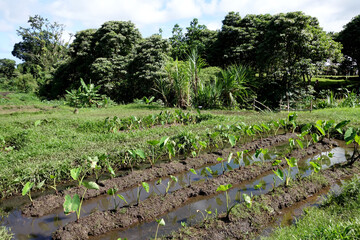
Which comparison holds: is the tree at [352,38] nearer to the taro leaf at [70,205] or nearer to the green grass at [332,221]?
the green grass at [332,221]

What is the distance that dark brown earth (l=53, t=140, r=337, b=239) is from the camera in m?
3.13

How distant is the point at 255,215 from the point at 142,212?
146 cm

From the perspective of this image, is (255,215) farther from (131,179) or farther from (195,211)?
(131,179)

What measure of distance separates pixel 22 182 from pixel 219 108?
9.63 metres

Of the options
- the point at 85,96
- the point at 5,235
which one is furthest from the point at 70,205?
the point at 85,96

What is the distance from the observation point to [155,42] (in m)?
15.0

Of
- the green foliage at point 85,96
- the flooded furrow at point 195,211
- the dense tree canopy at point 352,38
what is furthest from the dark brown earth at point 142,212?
the dense tree canopy at point 352,38

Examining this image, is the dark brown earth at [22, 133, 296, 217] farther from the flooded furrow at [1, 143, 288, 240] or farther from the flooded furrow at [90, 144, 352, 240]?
the flooded furrow at [90, 144, 352, 240]

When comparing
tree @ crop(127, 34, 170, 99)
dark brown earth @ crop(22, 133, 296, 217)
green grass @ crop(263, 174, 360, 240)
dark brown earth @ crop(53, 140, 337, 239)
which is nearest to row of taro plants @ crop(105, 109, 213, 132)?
dark brown earth @ crop(22, 133, 296, 217)

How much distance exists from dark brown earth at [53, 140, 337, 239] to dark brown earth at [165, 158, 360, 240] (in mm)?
165

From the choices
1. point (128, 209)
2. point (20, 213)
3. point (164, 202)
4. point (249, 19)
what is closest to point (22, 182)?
point (20, 213)

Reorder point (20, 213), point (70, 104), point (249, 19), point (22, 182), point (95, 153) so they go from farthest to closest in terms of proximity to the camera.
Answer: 1. point (249, 19)
2. point (70, 104)
3. point (95, 153)
4. point (22, 182)
5. point (20, 213)

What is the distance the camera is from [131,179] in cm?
455

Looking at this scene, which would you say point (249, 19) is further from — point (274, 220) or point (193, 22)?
point (274, 220)
